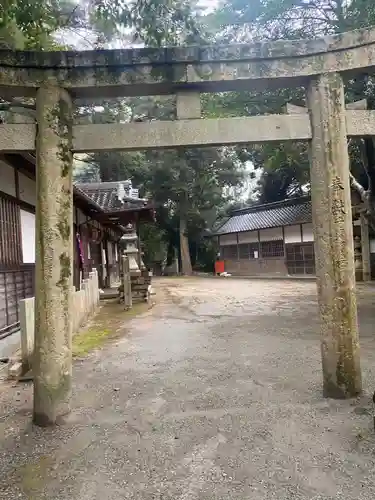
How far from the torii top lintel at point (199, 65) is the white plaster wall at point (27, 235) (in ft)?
16.5

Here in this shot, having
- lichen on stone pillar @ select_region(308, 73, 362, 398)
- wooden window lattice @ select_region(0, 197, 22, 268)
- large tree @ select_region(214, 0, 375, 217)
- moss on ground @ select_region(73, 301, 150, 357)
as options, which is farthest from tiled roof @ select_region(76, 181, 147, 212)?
lichen on stone pillar @ select_region(308, 73, 362, 398)

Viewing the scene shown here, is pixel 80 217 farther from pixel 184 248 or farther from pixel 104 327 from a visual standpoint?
pixel 184 248

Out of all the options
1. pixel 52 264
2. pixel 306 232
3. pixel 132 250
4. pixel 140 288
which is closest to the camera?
pixel 52 264

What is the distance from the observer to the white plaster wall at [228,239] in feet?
117

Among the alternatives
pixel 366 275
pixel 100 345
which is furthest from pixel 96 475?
pixel 366 275

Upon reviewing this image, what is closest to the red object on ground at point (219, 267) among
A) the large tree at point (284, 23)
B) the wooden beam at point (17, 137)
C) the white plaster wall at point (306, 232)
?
the white plaster wall at point (306, 232)

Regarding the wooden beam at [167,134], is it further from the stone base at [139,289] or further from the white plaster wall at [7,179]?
the stone base at [139,289]

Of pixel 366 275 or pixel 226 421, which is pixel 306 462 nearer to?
pixel 226 421

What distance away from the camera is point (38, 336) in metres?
4.51

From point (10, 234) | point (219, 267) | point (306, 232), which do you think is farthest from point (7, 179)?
point (219, 267)

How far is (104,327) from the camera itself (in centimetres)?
1062

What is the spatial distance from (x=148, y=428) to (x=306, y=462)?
5.41 feet

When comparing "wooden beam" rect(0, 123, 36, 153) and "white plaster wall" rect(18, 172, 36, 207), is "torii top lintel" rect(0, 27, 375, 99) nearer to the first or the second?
"wooden beam" rect(0, 123, 36, 153)

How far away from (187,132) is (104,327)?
23.3 feet
